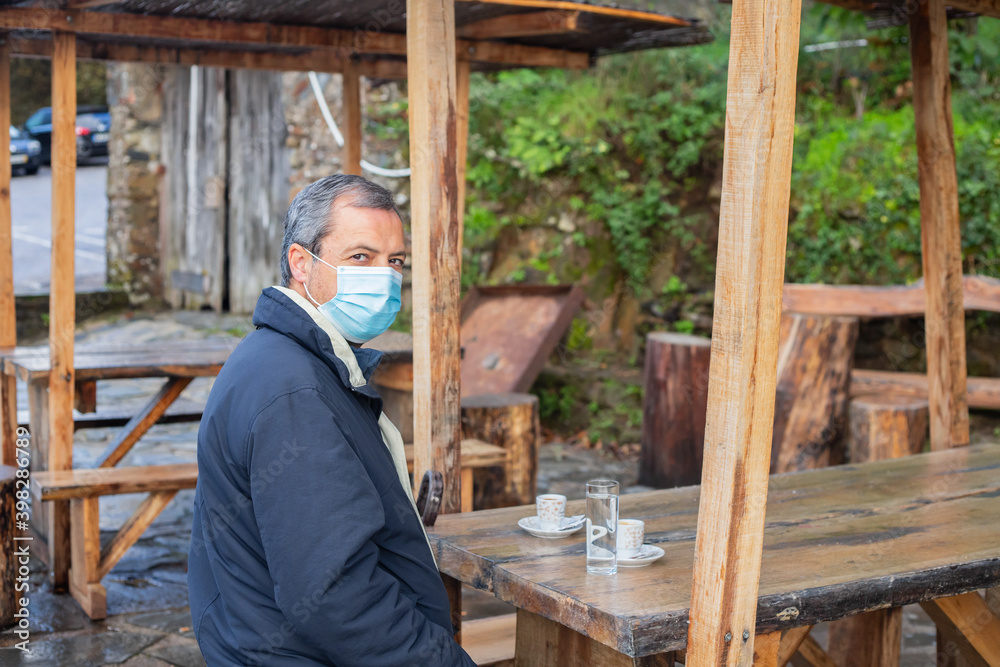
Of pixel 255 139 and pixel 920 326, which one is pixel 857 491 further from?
pixel 255 139

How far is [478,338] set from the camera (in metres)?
7.80

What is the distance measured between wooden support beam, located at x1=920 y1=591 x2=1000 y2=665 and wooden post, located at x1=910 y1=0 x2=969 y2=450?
4.75 ft

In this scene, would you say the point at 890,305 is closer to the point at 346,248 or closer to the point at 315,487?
the point at 346,248

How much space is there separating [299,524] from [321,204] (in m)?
0.73

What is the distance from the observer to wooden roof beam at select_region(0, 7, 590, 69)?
445 centimetres

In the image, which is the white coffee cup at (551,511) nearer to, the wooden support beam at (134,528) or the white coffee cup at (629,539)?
the white coffee cup at (629,539)

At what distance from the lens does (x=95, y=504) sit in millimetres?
4430

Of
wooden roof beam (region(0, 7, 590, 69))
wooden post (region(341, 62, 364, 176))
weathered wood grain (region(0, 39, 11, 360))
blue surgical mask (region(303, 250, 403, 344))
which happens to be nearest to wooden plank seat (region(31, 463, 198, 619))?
weathered wood grain (region(0, 39, 11, 360))

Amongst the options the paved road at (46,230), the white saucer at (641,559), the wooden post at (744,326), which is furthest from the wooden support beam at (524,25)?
the paved road at (46,230)

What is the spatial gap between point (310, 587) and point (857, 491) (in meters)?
2.17

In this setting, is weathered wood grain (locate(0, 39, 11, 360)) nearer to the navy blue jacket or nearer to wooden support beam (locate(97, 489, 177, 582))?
Answer: wooden support beam (locate(97, 489, 177, 582))

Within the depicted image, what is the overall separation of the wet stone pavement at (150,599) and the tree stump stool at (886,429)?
882mm

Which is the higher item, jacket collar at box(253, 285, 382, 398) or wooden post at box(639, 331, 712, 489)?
jacket collar at box(253, 285, 382, 398)

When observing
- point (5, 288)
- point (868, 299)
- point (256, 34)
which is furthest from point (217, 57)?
point (868, 299)
